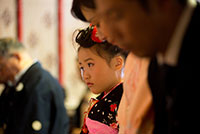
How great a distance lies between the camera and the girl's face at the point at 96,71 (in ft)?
3.86

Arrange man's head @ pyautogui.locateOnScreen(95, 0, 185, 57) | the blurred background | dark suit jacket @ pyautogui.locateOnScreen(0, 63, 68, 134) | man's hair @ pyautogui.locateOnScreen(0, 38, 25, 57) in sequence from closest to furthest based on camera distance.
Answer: man's head @ pyautogui.locateOnScreen(95, 0, 185, 57) < dark suit jacket @ pyautogui.locateOnScreen(0, 63, 68, 134) < man's hair @ pyautogui.locateOnScreen(0, 38, 25, 57) < the blurred background

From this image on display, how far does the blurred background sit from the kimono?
260cm

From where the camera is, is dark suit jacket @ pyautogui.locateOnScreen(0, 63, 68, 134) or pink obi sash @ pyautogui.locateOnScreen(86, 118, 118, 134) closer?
pink obi sash @ pyautogui.locateOnScreen(86, 118, 118, 134)

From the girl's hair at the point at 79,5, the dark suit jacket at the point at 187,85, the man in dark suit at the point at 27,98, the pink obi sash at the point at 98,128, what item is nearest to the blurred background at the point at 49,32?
the man in dark suit at the point at 27,98

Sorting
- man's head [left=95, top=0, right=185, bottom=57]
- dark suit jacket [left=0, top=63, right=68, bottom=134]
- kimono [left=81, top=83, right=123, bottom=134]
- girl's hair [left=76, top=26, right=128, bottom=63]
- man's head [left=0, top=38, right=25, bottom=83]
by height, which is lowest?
dark suit jacket [left=0, top=63, right=68, bottom=134]

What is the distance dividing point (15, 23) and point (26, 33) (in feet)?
0.68

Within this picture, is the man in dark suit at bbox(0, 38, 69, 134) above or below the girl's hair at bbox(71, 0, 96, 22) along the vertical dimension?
below

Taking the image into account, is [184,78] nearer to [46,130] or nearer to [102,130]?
[102,130]

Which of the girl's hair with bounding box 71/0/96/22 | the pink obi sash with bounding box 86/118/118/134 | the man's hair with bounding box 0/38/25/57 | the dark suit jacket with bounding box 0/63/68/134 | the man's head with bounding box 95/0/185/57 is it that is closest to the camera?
the man's head with bounding box 95/0/185/57

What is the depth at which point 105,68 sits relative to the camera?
1.18 metres

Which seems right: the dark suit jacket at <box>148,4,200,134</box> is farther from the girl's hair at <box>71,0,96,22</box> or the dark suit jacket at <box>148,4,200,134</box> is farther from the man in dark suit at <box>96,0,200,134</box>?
the girl's hair at <box>71,0,96,22</box>

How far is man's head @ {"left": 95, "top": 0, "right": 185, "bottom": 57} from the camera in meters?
0.51

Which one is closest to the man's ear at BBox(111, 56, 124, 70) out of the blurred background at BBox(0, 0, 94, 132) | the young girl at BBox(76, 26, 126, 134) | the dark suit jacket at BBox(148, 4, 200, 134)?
the young girl at BBox(76, 26, 126, 134)

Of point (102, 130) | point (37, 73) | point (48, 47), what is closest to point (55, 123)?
point (37, 73)
